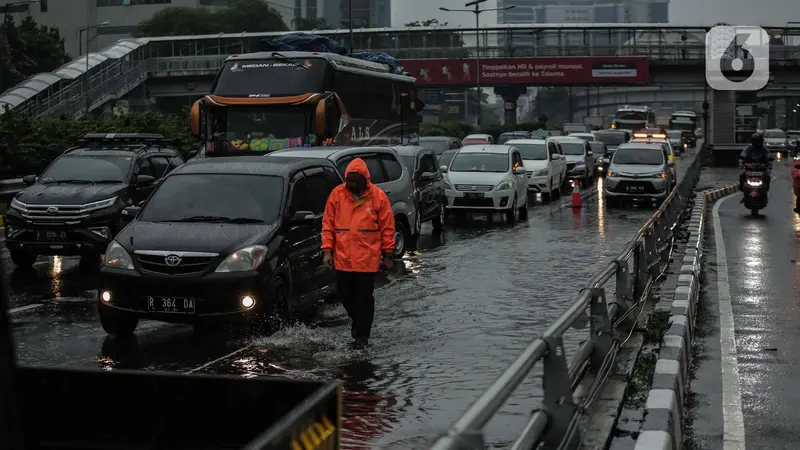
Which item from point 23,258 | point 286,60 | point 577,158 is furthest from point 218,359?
point 577,158

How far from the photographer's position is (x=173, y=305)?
10.7 metres

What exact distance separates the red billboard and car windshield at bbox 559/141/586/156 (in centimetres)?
3577

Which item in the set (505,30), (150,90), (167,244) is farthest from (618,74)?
(167,244)

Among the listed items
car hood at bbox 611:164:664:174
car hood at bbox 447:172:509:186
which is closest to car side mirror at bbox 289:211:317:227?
car hood at bbox 447:172:509:186

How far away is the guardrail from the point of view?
3.85 meters

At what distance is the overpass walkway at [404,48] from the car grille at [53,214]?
167ft

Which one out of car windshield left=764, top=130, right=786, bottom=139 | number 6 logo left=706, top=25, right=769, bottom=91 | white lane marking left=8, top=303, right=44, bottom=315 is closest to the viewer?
white lane marking left=8, top=303, right=44, bottom=315

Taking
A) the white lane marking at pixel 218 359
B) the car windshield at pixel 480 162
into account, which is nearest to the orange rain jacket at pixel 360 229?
the white lane marking at pixel 218 359

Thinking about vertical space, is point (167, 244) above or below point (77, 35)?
below

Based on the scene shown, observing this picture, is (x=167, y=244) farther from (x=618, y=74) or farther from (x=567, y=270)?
(x=618, y=74)

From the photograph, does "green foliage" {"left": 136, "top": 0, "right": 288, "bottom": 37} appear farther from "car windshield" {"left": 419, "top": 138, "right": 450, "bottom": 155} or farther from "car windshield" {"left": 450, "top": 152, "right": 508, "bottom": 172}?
"car windshield" {"left": 450, "top": 152, "right": 508, "bottom": 172}

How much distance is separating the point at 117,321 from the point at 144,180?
685cm

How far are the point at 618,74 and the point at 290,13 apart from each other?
72579 mm

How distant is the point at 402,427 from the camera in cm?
766
